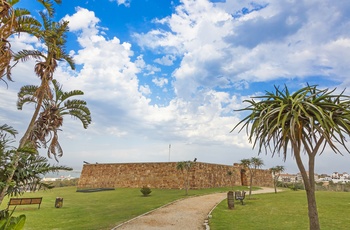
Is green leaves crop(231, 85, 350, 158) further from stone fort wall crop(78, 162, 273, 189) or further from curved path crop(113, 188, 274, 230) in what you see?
stone fort wall crop(78, 162, 273, 189)

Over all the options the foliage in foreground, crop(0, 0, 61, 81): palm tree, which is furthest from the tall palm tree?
the foliage in foreground

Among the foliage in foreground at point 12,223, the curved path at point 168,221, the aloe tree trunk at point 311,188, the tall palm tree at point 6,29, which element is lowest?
the curved path at point 168,221

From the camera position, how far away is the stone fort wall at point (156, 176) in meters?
31.9

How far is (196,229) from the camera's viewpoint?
10.2 m

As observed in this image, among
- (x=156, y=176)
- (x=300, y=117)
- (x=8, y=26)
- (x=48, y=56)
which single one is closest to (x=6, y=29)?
(x=8, y=26)

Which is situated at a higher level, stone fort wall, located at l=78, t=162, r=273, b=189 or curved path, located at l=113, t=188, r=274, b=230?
stone fort wall, located at l=78, t=162, r=273, b=189

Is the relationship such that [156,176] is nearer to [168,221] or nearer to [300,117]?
[168,221]

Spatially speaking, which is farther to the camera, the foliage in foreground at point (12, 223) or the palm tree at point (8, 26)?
the palm tree at point (8, 26)

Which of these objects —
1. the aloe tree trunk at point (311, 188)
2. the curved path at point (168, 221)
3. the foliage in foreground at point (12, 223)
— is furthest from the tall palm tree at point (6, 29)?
the aloe tree trunk at point (311, 188)

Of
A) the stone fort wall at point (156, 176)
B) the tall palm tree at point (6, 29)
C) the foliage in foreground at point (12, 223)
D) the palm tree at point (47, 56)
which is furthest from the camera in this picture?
the stone fort wall at point (156, 176)

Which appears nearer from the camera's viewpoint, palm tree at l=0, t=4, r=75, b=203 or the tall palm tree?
the tall palm tree

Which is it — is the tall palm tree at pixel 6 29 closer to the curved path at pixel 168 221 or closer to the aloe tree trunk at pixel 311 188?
the curved path at pixel 168 221

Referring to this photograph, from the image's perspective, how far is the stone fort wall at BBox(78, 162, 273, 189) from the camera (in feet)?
105

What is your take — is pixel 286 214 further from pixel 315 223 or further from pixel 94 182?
pixel 94 182
